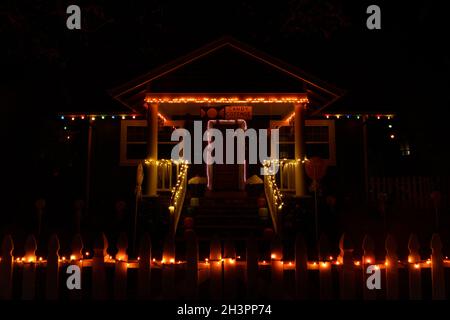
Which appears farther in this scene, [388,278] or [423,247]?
[423,247]

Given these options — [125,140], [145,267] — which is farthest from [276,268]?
[125,140]

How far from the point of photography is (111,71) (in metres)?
18.6

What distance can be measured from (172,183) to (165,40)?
8.33m

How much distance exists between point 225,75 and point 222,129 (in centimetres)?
259

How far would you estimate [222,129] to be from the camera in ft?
53.2

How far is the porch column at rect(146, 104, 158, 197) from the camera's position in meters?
13.5

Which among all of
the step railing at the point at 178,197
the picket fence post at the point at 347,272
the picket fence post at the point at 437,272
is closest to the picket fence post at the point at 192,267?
the picket fence post at the point at 347,272

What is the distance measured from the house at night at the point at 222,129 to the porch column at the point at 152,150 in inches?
1.2

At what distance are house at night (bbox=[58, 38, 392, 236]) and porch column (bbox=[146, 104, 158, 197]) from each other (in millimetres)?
31

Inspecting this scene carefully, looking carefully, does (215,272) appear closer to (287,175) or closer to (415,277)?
(415,277)

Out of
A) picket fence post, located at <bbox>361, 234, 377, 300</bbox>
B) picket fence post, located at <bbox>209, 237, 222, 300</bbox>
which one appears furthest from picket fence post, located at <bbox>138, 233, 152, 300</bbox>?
picket fence post, located at <bbox>361, 234, 377, 300</bbox>

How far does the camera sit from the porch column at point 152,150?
1348 centimetres

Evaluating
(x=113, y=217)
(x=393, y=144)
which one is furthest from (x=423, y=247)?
(x=393, y=144)
